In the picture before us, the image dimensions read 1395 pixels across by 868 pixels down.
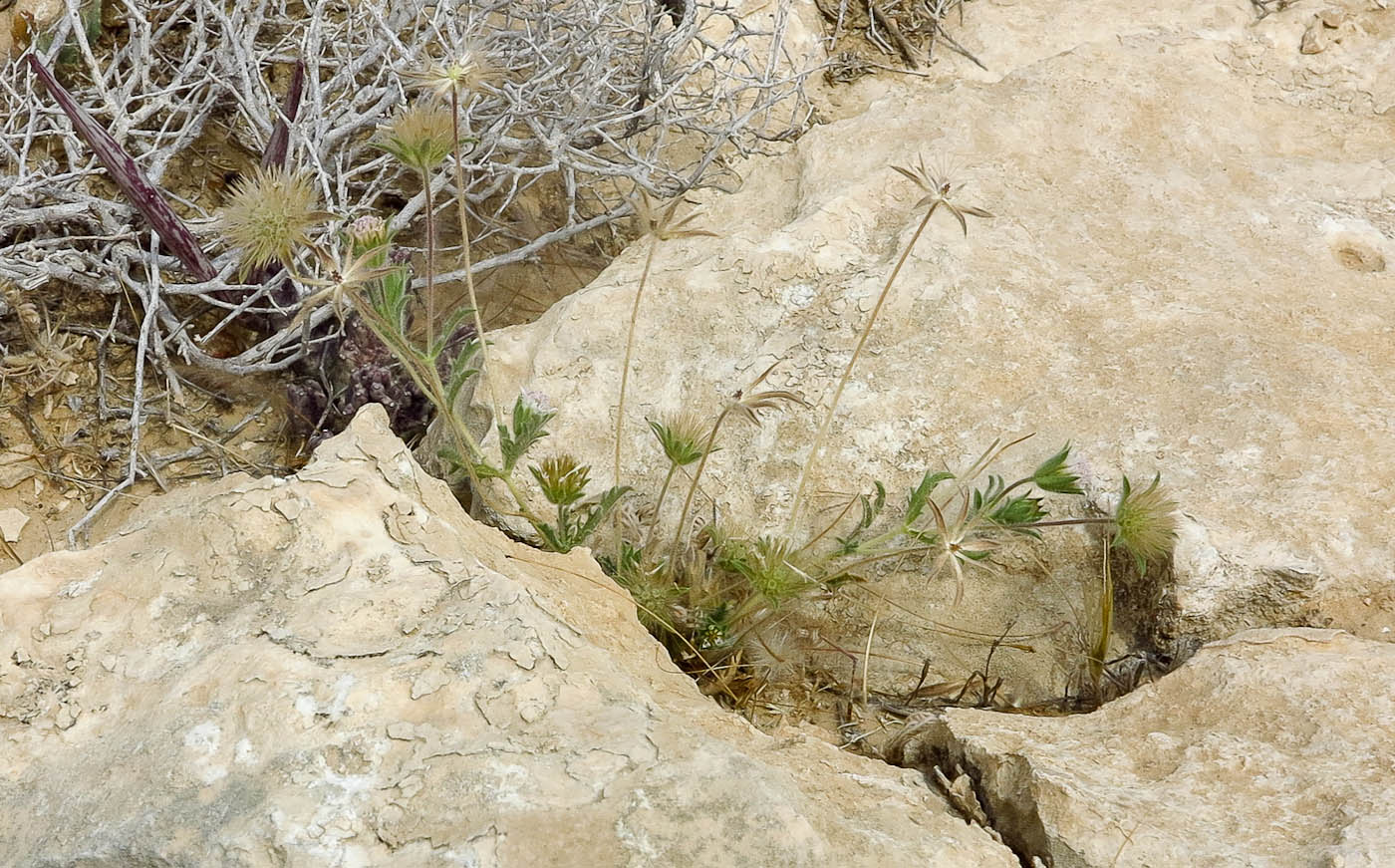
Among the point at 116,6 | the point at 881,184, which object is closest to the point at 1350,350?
the point at 881,184

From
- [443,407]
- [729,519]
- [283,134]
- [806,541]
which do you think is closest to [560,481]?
[443,407]

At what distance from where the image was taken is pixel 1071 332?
8.89 feet

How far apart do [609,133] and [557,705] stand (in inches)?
93.6

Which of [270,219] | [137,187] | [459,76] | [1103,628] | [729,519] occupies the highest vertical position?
[459,76]

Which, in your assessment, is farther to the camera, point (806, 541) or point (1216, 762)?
point (806, 541)

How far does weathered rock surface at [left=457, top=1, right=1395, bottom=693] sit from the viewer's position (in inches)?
94.3

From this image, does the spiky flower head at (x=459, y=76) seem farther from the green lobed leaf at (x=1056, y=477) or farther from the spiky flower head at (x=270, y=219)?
the green lobed leaf at (x=1056, y=477)

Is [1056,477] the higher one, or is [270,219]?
[270,219]

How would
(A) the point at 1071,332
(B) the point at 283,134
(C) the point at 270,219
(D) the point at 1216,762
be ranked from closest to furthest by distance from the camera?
1. (D) the point at 1216,762
2. (C) the point at 270,219
3. (A) the point at 1071,332
4. (B) the point at 283,134

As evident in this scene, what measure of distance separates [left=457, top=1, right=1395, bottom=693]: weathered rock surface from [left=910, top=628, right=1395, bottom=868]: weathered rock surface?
331mm

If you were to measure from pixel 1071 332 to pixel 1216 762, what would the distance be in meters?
1.18

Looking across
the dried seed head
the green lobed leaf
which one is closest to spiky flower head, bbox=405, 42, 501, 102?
the dried seed head

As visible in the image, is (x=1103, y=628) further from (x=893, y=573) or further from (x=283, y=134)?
(x=283, y=134)

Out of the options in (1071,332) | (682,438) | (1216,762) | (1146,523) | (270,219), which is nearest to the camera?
(1216,762)
